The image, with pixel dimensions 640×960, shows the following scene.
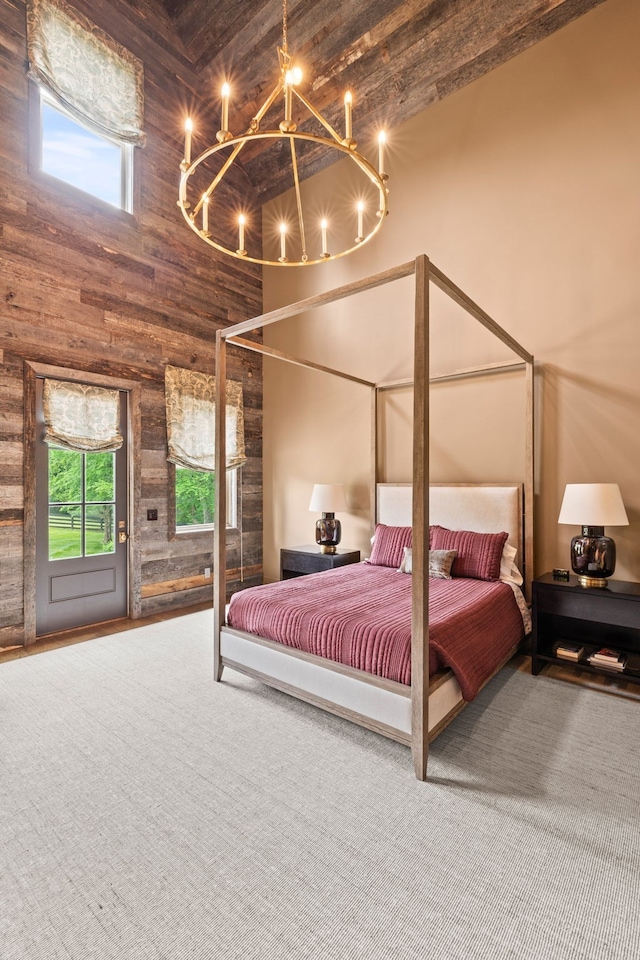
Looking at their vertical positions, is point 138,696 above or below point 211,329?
below

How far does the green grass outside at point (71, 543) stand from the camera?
4010mm

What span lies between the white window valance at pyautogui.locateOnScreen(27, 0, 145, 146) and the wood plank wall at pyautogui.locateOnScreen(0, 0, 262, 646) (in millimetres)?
116

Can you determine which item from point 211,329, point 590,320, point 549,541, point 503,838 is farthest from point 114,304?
point 503,838

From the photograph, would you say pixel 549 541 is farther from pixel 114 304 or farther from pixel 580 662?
pixel 114 304

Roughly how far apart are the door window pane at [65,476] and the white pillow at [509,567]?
12.0 feet

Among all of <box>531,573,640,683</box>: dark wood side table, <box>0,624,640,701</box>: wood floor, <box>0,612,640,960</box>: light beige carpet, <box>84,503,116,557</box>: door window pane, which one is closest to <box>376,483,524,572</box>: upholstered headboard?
<box>531,573,640,683</box>: dark wood side table

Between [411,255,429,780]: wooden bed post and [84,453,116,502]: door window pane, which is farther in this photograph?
[84,453,116,502]: door window pane

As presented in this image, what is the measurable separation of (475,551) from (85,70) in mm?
5352

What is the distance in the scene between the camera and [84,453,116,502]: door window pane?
4.26 metres

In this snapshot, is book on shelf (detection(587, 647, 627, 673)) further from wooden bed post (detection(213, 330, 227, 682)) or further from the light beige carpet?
wooden bed post (detection(213, 330, 227, 682))

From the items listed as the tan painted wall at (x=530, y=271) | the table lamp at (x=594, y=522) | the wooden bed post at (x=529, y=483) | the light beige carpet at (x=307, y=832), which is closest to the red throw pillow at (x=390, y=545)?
the tan painted wall at (x=530, y=271)

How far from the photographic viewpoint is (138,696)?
2.89 meters

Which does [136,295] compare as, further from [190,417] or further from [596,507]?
[596,507]

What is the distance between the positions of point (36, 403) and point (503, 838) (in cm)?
418
